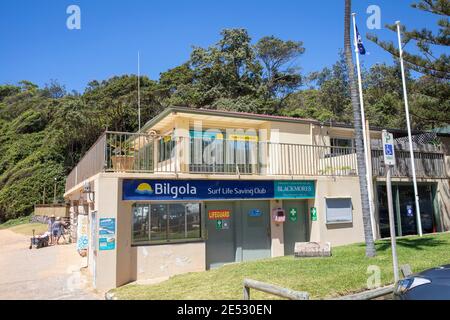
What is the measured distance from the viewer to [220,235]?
40.4 ft

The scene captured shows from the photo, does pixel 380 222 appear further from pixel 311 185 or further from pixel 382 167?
pixel 311 185

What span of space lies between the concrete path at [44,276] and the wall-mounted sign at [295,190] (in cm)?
632

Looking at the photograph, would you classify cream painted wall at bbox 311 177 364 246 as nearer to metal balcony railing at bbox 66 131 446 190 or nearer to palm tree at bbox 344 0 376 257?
metal balcony railing at bbox 66 131 446 190

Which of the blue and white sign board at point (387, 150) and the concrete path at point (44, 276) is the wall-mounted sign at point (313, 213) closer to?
the blue and white sign board at point (387, 150)

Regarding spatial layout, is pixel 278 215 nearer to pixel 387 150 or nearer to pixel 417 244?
pixel 417 244

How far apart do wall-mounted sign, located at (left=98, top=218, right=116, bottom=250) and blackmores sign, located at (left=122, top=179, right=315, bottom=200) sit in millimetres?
775

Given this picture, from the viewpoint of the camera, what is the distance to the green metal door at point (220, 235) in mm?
12102

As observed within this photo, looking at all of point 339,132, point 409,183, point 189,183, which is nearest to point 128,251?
point 189,183

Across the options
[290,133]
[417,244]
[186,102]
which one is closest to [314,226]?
[417,244]

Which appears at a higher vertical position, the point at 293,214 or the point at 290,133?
the point at 290,133

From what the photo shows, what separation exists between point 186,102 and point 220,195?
27.1 m

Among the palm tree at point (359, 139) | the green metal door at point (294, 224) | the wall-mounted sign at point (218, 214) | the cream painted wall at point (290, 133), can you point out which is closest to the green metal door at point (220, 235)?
the wall-mounted sign at point (218, 214)

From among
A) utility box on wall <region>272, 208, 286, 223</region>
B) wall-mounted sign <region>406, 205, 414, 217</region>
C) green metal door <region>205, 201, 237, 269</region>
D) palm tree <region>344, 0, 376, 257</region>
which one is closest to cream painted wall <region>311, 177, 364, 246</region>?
utility box on wall <region>272, 208, 286, 223</region>

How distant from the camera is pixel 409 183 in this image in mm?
16625
